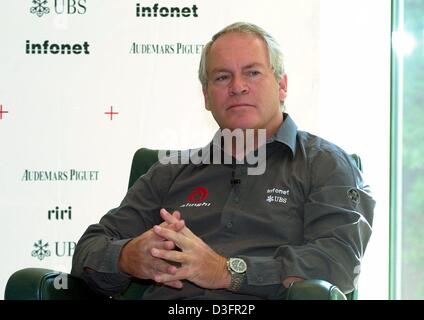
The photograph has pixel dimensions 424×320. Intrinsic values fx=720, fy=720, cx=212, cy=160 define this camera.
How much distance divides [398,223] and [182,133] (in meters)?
1.03

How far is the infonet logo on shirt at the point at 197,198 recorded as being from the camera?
6.78 ft

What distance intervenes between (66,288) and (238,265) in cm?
44

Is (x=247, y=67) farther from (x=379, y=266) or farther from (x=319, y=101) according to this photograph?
(x=379, y=266)

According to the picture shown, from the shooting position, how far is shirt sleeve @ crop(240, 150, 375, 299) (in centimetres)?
173

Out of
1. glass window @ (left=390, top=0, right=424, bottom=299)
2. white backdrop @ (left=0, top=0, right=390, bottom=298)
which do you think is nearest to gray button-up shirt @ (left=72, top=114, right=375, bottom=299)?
white backdrop @ (left=0, top=0, right=390, bottom=298)

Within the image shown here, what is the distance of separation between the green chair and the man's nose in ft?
2.00

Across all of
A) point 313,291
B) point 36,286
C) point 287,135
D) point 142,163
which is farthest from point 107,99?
point 313,291

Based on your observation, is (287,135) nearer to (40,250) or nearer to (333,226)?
(333,226)

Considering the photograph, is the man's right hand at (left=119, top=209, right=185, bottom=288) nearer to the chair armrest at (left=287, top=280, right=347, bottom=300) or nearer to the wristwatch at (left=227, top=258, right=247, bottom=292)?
the wristwatch at (left=227, top=258, right=247, bottom=292)

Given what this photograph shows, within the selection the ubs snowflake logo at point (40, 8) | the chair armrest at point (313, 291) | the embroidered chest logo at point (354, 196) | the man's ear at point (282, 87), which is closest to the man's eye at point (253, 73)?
the man's ear at point (282, 87)

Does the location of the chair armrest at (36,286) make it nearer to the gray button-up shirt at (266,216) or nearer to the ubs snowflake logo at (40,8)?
the gray button-up shirt at (266,216)

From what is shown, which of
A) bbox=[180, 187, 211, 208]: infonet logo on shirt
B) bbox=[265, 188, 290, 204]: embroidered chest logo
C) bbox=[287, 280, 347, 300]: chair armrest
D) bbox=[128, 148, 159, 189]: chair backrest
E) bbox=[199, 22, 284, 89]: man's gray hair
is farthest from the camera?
bbox=[128, 148, 159, 189]: chair backrest

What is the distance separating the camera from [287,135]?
2057 millimetres

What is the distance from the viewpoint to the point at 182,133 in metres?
3.10
